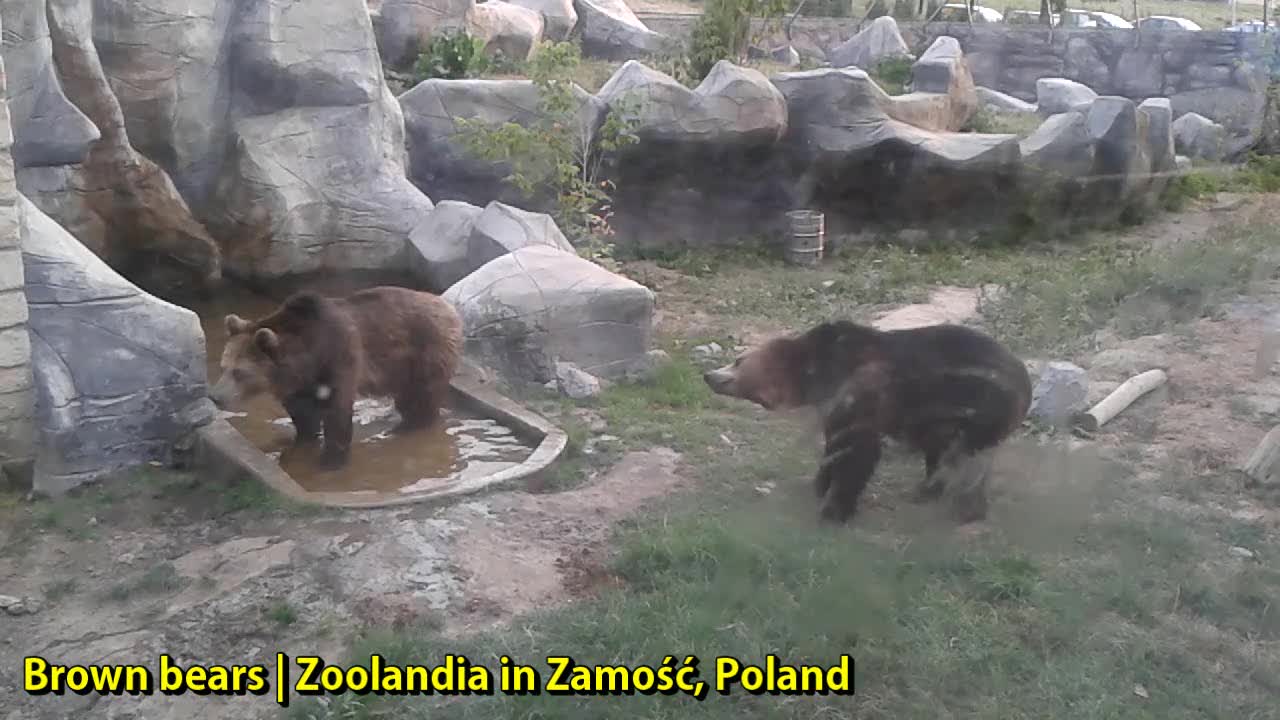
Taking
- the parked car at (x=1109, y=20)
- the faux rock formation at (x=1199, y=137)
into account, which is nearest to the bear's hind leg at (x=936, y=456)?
the faux rock formation at (x=1199, y=137)

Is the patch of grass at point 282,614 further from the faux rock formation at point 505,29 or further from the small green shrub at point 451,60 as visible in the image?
the faux rock formation at point 505,29

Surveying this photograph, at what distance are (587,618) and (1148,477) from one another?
3.29m

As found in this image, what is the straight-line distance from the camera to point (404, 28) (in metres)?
14.8

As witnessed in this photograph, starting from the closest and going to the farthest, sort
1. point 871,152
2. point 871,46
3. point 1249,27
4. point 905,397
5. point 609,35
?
1. point 905,397
2. point 871,152
3. point 609,35
4. point 871,46
5. point 1249,27

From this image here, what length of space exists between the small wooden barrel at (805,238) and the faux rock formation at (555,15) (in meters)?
7.73

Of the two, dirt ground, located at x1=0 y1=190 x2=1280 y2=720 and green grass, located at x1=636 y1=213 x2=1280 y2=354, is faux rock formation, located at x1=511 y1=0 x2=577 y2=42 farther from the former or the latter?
dirt ground, located at x1=0 y1=190 x2=1280 y2=720

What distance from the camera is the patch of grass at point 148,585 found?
512cm

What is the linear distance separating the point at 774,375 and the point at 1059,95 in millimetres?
15549

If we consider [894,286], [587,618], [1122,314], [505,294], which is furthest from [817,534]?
[894,286]

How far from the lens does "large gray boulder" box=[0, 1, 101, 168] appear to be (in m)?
7.68

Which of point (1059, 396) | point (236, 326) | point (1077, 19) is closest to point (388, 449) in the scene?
point (236, 326)

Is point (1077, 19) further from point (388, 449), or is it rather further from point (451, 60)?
point (388, 449)

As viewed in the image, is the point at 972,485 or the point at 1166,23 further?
the point at 1166,23

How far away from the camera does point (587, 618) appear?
466cm
